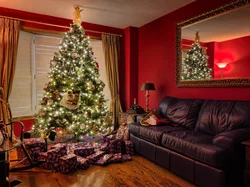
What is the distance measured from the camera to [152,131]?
9.95 feet

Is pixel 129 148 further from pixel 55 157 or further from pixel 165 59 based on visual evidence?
pixel 165 59

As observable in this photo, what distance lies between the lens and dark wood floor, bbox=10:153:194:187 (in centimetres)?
240

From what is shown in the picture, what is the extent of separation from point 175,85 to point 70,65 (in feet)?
7.19

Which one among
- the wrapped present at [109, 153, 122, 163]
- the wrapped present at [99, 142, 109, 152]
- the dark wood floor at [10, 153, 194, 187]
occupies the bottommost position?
the dark wood floor at [10, 153, 194, 187]

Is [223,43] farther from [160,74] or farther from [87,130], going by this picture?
[87,130]

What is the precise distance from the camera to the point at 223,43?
3.20 meters

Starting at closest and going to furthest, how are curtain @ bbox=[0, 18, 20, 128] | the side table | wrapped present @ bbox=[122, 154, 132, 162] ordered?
1. the side table
2. wrapped present @ bbox=[122, 154, 132, 162]
3. curtain @ bbox=[0, 18, 20, 128]

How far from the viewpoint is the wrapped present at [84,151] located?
3.14m

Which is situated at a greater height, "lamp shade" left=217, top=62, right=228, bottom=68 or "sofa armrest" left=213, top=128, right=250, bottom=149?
"lamp shade" left=217, top=62, right=228, bottom=68

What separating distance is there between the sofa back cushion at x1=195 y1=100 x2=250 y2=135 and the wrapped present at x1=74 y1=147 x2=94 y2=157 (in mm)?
1753

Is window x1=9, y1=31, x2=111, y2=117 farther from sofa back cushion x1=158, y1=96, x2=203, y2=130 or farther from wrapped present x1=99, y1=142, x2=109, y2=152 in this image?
sofa back cushion x1=158, y1=96, x2=203, y2=130

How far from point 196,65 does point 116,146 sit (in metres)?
2.08

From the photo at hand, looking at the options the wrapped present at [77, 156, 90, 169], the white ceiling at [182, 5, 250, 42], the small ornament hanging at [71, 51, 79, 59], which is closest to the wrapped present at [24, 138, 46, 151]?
the wrapped present at [77, 156, 90, 169]

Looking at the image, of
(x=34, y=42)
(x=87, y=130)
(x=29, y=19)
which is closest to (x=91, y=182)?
(x=87, y=130)
